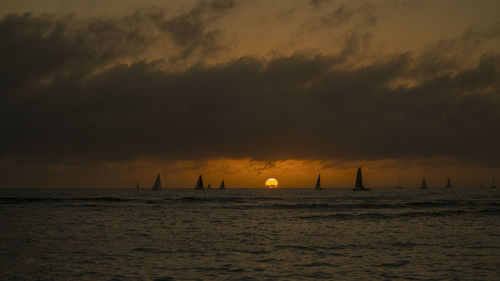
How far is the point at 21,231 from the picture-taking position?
36250mm

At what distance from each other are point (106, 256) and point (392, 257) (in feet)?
49.5

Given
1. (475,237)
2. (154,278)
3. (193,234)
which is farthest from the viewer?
(193,234)

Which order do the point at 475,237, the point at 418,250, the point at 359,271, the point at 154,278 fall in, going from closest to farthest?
the point at 154,278, the point at 359,271, the point at 418,250, the point at 475,237

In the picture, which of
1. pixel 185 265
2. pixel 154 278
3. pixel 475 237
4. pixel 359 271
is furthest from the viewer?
pixel 475 237

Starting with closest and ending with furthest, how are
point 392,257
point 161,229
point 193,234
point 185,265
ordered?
1. point 185,265
2. point 392,257
3. point 193,234
4. point 161,229

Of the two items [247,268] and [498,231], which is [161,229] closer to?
[247,268]

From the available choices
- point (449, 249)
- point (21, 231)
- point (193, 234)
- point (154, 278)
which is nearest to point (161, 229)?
point (193, 234)

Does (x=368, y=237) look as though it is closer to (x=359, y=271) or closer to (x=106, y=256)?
(x=359, y=271)

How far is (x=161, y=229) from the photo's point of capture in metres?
38.4

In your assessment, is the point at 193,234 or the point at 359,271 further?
the point at 193,234

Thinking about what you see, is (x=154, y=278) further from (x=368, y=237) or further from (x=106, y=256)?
(x=368, y=237)

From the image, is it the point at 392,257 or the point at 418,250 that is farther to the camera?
the point at 418,250

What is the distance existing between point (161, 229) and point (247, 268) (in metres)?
19.3

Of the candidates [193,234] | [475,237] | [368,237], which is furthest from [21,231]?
[475,237]
